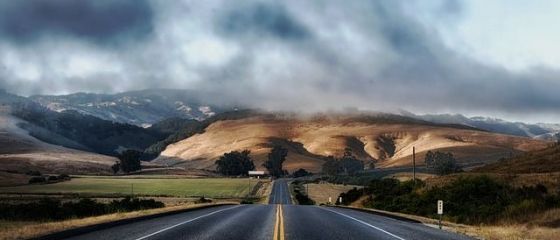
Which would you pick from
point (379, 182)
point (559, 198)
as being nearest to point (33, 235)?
point (559, 198)

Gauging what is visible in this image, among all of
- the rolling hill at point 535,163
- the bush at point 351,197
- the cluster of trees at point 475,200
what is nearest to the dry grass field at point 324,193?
the bush at point 351,197

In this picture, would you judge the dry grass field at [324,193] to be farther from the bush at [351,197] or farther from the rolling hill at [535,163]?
the rolling hill at [535,163]

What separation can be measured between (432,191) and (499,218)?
21678 millimetres

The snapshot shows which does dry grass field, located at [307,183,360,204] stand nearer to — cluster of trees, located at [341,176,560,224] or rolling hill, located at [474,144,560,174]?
rolling hill, located at [474,144,560,174]

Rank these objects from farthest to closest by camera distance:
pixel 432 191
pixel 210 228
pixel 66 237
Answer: pixel 432 191, pixel 210 228, pixel 66 237

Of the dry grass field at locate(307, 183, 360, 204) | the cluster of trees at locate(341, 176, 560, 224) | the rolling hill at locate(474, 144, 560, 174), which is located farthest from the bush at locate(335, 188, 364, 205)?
the rolling hill at locate(474, 144, 560, 174)

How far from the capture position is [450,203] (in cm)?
4881

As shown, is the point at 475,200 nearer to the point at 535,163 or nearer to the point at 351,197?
the point at 351,197

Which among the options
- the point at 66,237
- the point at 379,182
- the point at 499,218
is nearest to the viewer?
the point at 66,237

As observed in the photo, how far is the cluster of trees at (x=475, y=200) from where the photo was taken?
38.4 meters

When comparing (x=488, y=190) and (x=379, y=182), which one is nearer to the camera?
(x=488, y=190)

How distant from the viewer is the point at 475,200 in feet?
160

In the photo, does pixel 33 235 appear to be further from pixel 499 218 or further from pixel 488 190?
pixel 488 190

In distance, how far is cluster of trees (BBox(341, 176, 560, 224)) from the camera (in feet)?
126
